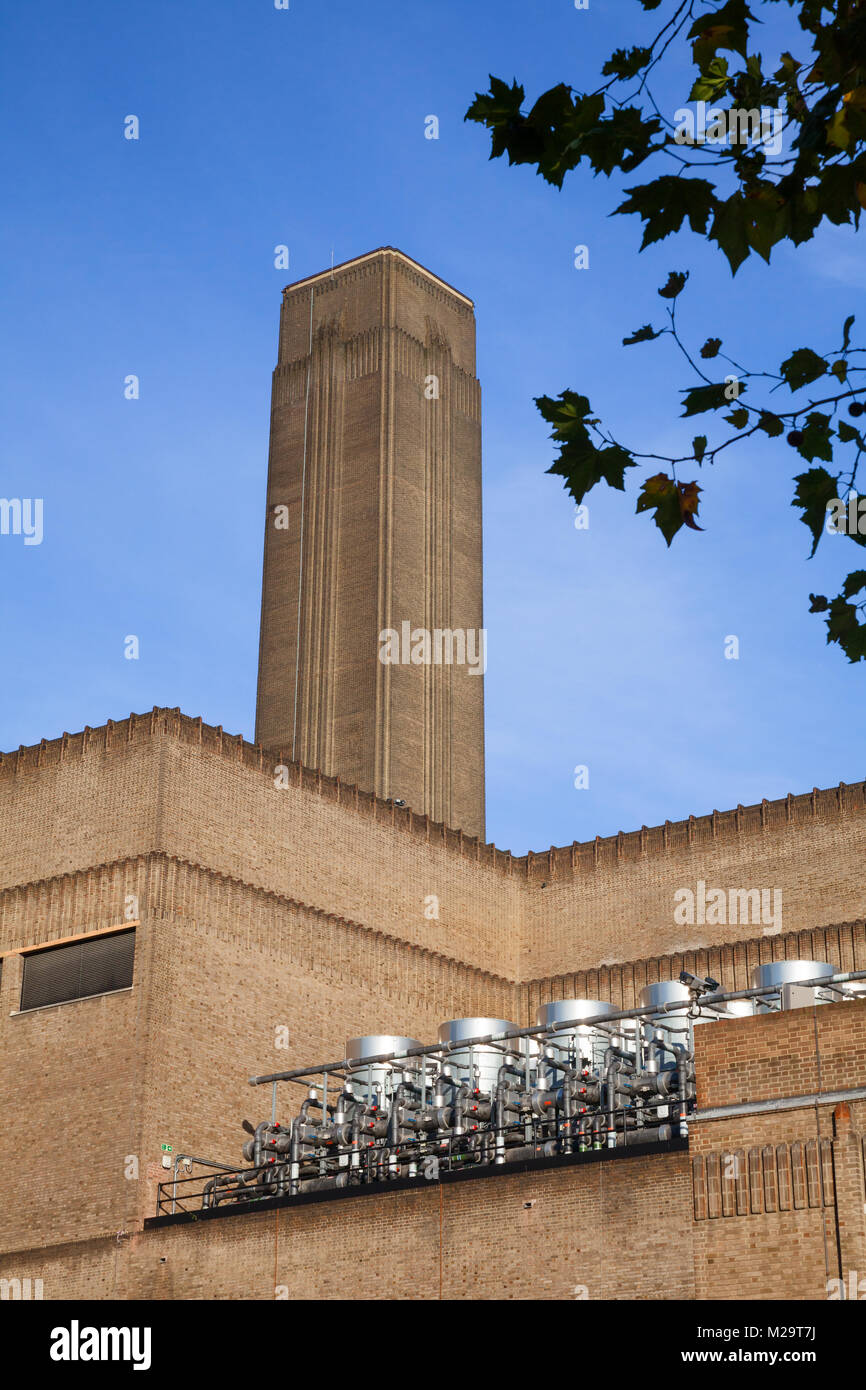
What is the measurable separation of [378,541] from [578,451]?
163 ft

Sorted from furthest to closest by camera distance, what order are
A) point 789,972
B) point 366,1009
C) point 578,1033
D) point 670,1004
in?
→ point 366,1009 → point 578,1033 → point 789,972 → point 670,1004

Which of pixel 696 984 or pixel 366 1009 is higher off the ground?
pixel 366 1009

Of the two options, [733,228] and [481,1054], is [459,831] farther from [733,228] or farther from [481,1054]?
[733,228]

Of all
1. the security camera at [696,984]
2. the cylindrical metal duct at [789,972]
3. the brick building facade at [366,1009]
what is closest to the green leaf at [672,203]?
the brick building facade at [366,1009]

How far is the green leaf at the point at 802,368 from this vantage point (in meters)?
7.90

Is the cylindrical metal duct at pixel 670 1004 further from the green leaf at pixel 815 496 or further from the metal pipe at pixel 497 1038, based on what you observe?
the green leaf at pixel 815 496

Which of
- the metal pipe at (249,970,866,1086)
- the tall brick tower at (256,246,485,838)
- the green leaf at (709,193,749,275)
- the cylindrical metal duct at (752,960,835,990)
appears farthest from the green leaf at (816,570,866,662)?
the tall brick tower at (256,246,485,838)

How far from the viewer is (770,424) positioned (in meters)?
8.12

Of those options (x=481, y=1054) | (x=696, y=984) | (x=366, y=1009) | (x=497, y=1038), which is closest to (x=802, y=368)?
(x=696, y=984)

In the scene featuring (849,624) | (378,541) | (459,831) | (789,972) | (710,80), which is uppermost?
(378,541)

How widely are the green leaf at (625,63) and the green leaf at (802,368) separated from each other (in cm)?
149

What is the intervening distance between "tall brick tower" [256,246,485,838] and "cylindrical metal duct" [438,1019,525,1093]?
23348mm

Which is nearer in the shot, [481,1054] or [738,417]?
[738,417]
